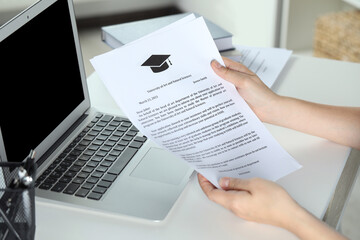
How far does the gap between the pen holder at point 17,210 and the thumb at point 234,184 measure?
1.08 feet

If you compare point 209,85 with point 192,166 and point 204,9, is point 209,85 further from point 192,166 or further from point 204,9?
point 204,9

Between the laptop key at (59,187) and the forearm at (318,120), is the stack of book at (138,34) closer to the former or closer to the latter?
the forearm at (318,120)

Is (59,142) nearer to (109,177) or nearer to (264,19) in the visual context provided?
(109,177)

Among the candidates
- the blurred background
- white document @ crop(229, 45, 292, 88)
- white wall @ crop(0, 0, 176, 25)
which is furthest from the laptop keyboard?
white wall @ crop(0, 0, 176, 25)

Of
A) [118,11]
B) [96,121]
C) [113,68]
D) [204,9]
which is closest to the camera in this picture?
[113,68]

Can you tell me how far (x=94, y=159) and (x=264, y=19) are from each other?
188 centimetres

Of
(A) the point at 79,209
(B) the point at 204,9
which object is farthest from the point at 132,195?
(B) the point at 204,9

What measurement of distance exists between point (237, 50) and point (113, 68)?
0.56 metres

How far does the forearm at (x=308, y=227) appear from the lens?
76 cm

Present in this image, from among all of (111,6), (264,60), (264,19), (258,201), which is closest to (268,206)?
(258,201)

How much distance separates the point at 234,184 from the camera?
839 millimetres

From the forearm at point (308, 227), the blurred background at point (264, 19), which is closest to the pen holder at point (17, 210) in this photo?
the forearm at point (308, 227)

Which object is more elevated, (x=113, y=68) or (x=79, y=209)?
(x=113, y=68)

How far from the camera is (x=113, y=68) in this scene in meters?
0.82
